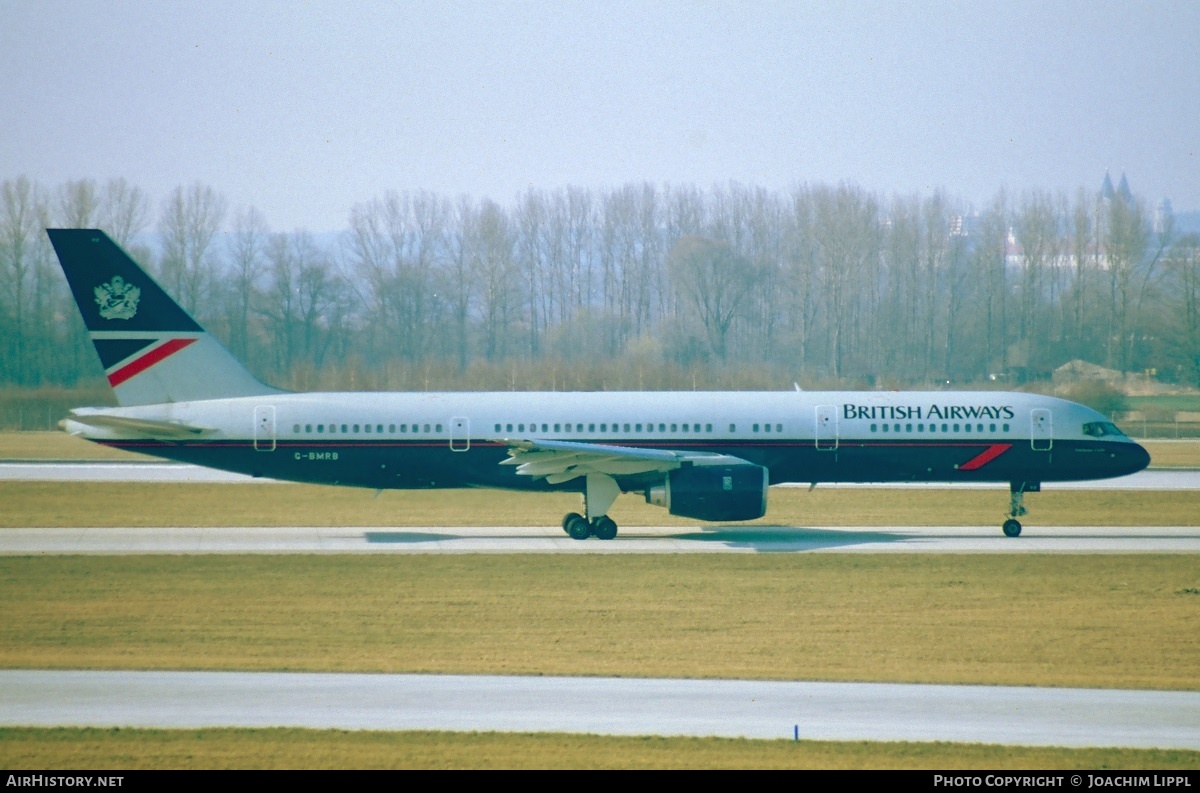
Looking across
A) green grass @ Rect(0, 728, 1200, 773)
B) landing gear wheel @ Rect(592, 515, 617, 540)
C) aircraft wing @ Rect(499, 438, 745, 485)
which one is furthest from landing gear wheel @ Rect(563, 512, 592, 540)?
green grass @ Rect(0, 728, 1200, 773)

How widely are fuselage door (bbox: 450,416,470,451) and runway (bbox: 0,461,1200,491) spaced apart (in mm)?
13667

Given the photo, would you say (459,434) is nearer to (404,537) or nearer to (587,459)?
(404,537)

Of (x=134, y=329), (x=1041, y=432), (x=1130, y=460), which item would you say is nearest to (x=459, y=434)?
(x=134, y=329)

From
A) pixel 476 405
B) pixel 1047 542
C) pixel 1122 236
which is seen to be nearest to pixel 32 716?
pixel 476 405

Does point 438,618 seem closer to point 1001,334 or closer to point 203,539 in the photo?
point 203,539

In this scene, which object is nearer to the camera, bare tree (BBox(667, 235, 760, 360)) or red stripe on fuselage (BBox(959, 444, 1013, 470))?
red stripe on fuselage (BBox(959, 444, 1013, 470))

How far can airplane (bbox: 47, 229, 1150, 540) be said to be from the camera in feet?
107

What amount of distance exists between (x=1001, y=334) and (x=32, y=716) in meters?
92.1

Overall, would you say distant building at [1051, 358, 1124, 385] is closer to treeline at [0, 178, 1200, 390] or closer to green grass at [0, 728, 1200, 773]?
treeline at [0, 178, 1200, 390]

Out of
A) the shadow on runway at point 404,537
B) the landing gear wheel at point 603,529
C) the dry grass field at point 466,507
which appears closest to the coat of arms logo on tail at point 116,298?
the dry grass field at point 466,507

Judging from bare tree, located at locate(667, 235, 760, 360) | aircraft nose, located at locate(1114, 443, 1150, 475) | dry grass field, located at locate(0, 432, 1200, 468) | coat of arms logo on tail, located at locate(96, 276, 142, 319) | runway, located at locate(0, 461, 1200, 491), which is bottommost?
runway, located at locate(0, 461, 1200, 491)

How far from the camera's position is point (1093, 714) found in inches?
621

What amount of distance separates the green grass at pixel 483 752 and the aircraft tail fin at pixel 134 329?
64.5 ft

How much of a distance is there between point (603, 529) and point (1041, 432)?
12.3 meters
